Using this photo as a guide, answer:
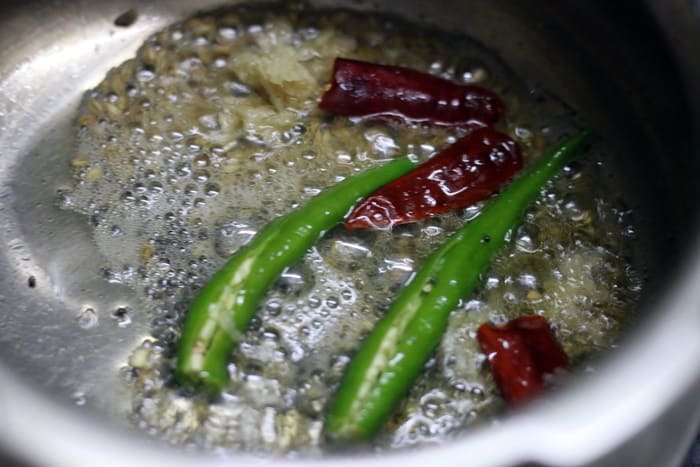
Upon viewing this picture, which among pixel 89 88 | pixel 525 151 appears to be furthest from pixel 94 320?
pixel 525 151

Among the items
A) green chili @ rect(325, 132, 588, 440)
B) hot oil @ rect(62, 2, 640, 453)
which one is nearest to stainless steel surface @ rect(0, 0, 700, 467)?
hot oil @ rect(62, 2, 640, 453)

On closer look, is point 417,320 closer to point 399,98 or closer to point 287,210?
Result: point 287,210

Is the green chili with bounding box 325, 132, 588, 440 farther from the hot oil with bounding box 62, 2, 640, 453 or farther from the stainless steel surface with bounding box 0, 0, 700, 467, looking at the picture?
the stainless steel surface with bounding box 0, 0, 700, 467

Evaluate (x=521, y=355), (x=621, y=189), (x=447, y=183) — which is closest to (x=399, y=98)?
(x=447, y=183)

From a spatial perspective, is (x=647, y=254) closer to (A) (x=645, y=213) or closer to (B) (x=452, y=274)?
(A) (x=645, y=213)

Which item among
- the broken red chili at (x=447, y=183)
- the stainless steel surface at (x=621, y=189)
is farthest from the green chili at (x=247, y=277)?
the stainless steel surface at (x=621, y=189)
